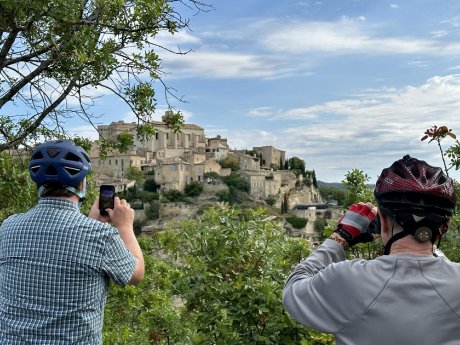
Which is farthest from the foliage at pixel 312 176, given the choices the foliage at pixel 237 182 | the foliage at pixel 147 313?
the foliage at pixel 147 313

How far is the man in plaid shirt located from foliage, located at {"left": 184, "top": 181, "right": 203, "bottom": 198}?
88774 mm

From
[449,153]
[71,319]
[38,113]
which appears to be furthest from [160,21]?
[71,319]

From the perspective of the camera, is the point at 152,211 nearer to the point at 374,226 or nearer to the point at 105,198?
the point at 105,198

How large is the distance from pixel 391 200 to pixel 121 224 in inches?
49.3

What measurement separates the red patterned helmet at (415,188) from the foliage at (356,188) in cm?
201

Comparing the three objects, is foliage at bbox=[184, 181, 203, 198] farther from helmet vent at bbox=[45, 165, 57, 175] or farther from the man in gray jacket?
the man in gray jacket

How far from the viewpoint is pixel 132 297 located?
6.12 meters

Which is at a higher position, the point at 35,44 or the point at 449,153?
the point at 35,44

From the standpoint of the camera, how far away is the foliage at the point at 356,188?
4004 mm

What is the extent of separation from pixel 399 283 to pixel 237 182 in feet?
301

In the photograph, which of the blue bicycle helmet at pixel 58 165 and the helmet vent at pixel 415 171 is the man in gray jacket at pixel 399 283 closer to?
the helmet vent at pixel 415 171

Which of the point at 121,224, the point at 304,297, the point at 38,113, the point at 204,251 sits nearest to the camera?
the point at 304,297

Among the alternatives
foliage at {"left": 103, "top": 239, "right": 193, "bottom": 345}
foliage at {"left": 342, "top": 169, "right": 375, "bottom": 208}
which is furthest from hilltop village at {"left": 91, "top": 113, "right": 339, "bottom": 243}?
foliage at {"left": 342, "top": 169, "right": 375, "bottom": 208}

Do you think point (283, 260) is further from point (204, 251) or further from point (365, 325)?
point (365, 325)
